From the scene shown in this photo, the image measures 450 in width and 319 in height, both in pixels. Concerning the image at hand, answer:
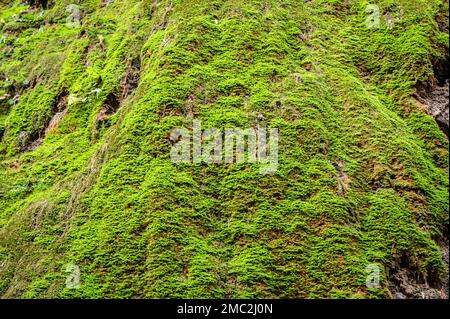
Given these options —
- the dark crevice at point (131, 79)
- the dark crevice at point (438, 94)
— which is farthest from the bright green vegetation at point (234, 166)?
the dark crevice at point (438, 94)

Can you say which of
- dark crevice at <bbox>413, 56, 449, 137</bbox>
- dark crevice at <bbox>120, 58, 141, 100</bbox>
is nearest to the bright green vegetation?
dark crevice at <bbox>120, 58, 141, 100</bbox>

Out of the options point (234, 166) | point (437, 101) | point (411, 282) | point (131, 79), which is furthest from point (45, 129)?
point (437, 101)

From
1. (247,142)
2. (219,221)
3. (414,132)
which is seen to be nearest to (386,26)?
(414,132)

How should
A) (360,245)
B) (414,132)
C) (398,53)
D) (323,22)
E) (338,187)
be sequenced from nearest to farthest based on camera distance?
(360,245) < (338,187) < (414,132) < (398,53) < (323,22)

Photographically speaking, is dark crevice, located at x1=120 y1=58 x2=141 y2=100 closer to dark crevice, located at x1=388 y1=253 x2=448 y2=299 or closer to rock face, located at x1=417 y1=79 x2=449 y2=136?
rock face, located at x1=417 y1=79 x2=449 y2=136

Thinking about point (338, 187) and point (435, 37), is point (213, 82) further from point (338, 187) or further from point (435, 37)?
point (435, 37)

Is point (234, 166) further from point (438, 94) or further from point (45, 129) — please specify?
point (45, 129)
